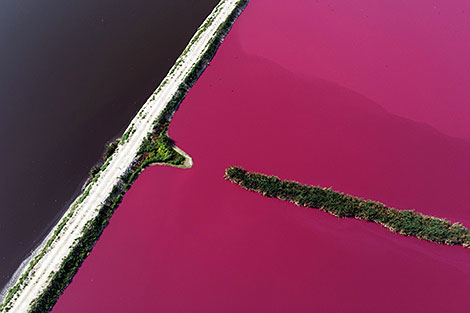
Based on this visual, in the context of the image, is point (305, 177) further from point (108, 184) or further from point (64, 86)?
point (64, 86)

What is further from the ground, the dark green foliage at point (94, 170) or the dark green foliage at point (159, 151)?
the dark green foliage at point (159, 151)

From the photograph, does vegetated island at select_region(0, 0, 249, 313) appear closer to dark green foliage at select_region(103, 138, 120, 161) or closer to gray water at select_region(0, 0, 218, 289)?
dark green foliage at select_region(103, 138, 120, 161)

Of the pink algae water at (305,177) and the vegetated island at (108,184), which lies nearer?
the pink algae water at (305,177)

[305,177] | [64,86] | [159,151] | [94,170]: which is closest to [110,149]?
[94,170]

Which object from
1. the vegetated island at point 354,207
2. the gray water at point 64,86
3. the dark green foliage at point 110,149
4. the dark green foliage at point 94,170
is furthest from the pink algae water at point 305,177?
the gray water at point 64,86

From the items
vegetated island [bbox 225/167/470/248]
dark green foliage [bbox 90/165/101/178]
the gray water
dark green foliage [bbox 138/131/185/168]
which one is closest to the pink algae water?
vegetated island [bbox 225/167/470/248]

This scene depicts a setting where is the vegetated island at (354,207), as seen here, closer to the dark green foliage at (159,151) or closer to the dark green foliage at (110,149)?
the dark green foliage at (159,151)

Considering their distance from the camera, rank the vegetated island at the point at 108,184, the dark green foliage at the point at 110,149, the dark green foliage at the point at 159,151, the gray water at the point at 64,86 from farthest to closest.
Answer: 1. the dark green foliage at the point at 110,149
2. the dark green foliage at the point at 159,151
3. the gray water at the point at 64,86
4. the vegetated island at the point at 108,184
